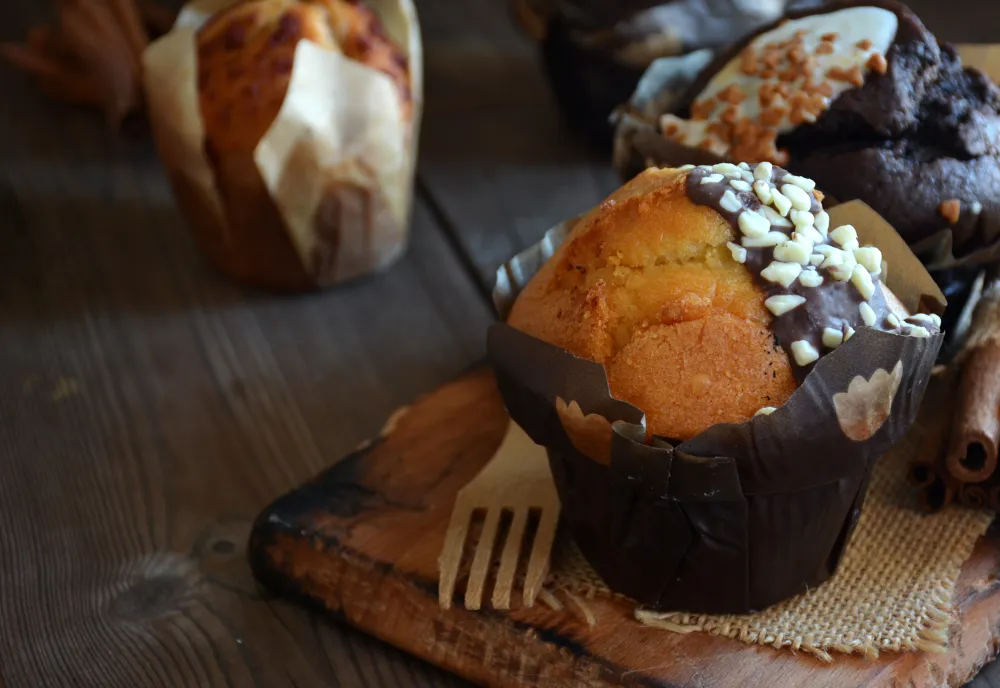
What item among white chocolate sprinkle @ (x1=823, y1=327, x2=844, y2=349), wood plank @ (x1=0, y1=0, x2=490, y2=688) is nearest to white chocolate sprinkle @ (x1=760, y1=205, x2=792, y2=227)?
white chocolate sprinkle @ (x1=823, y1=327, x2=844, y2=349)

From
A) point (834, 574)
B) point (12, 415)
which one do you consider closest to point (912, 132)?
point (834, 574)

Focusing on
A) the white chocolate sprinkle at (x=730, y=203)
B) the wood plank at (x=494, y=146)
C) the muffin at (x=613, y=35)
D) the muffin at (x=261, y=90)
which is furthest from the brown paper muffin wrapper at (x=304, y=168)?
the white chocolate sprinkle at (x=730, y=203)

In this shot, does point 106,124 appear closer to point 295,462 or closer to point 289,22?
point 289,22

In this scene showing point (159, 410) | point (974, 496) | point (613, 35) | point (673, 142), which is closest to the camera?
point (974, 496)

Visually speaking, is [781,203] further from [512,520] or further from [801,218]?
[512,520]

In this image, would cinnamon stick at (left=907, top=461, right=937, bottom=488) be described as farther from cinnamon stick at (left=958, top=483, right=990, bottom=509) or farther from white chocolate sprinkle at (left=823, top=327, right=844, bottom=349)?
white chocolate sprinkle at (left=823, top=327, right=844, bottom=349)

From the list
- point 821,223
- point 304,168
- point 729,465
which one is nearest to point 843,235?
point 821,223

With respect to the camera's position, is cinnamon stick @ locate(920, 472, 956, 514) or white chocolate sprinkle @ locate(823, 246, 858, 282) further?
cinnamon stick @ locate(920, 472, 956, 514)
